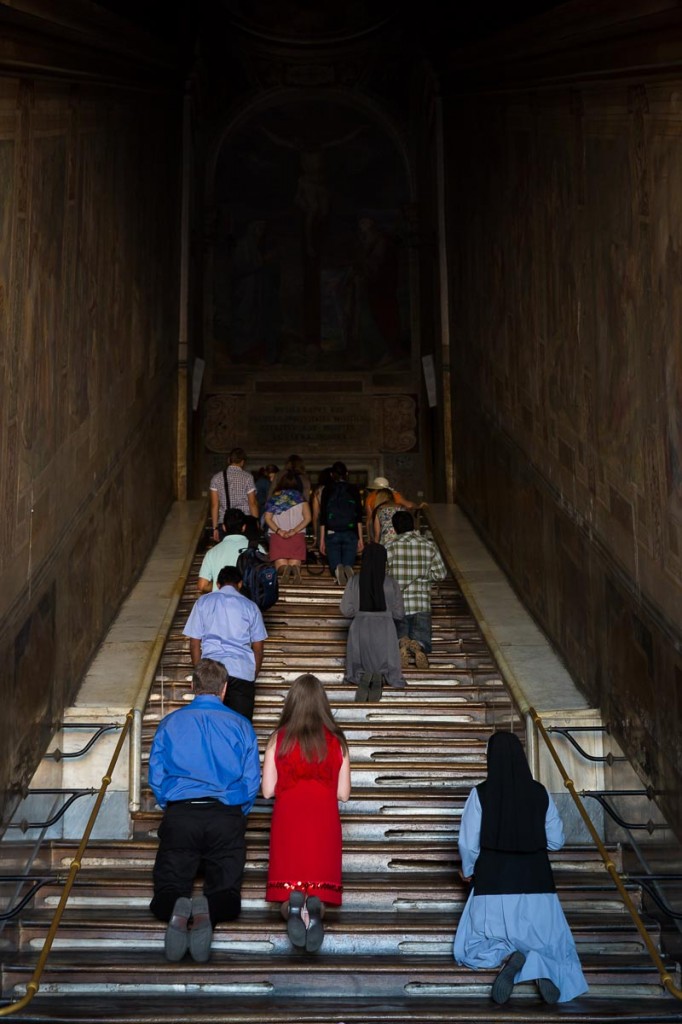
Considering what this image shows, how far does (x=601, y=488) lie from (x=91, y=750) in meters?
3.33

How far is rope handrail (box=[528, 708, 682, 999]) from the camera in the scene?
174 inches

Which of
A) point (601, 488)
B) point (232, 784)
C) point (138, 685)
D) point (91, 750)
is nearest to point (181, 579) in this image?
point (138, 685)

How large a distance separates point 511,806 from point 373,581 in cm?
292

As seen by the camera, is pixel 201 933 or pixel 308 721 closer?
pixel 201 933

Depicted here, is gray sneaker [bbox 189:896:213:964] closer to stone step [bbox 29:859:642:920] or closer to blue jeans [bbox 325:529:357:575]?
stone step [bbox 29:859:642:920]

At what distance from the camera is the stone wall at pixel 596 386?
5996 millimetres

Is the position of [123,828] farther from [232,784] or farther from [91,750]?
[232,784]

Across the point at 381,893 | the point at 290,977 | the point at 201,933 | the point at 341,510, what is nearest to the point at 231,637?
the point at 381,893

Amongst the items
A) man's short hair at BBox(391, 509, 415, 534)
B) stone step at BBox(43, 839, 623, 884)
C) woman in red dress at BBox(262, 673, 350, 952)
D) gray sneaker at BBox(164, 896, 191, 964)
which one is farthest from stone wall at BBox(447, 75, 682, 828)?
gray sneaker at BBox(164, 896, 191, 964)

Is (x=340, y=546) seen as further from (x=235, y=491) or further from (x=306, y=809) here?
(x=306, y=809)

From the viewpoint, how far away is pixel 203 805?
5.32m

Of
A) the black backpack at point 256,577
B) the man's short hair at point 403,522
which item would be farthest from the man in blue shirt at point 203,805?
the man's short hair at point 403,522

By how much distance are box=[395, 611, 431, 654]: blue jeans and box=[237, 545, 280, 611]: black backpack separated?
36.2 inches

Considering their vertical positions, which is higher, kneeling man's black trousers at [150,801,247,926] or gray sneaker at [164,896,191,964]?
kneeling man's black trousers at [150,801,247,926]
